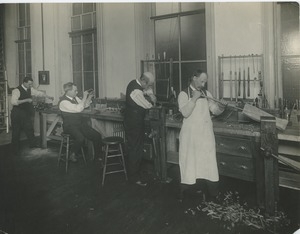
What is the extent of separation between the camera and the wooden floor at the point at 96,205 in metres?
2.71

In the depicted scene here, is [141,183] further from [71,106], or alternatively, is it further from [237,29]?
[237,29]

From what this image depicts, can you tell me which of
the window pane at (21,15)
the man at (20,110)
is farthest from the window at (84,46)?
the window pane at (21,15)

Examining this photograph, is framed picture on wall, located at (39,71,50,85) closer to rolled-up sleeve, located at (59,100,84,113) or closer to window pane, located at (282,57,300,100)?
rolled-up sleeve, located at (59,100,84,113)

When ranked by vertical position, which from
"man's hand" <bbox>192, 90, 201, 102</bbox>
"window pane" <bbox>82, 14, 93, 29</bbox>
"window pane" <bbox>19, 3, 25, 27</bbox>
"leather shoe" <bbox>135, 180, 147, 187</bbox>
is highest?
"window pane" <bbox>19, 3, 25, 27</bbox>

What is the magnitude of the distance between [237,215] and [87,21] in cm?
473

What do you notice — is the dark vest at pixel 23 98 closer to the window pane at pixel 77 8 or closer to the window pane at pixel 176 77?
the window pane at pixel 77 8

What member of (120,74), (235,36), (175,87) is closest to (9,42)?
(120,74)

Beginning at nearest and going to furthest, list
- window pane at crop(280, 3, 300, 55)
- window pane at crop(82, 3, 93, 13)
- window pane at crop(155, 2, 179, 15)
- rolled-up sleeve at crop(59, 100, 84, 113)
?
window pane at crop(280, 3, 300, 55), rolled-up sleeve at crop(59, 100, 84, 113), window pane at crop(155, 2, 179, 15), window pane at crop(82, 3, 93, 13)

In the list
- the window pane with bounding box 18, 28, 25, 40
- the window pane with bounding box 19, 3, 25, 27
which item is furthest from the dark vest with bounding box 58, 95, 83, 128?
the window pane with bounding box 19, 3, 25, 27

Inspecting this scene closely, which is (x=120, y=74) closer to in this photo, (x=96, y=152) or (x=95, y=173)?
(x=96, y=152)

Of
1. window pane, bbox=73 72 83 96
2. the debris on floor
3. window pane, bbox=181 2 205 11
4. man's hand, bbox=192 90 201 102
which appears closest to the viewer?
the debris on floor

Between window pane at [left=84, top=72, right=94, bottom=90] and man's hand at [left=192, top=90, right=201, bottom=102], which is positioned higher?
window pane at [left=84, top=72, right=94, bottom=90]

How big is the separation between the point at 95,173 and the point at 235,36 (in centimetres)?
272

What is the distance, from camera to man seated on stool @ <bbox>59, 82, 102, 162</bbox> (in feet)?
14.8
